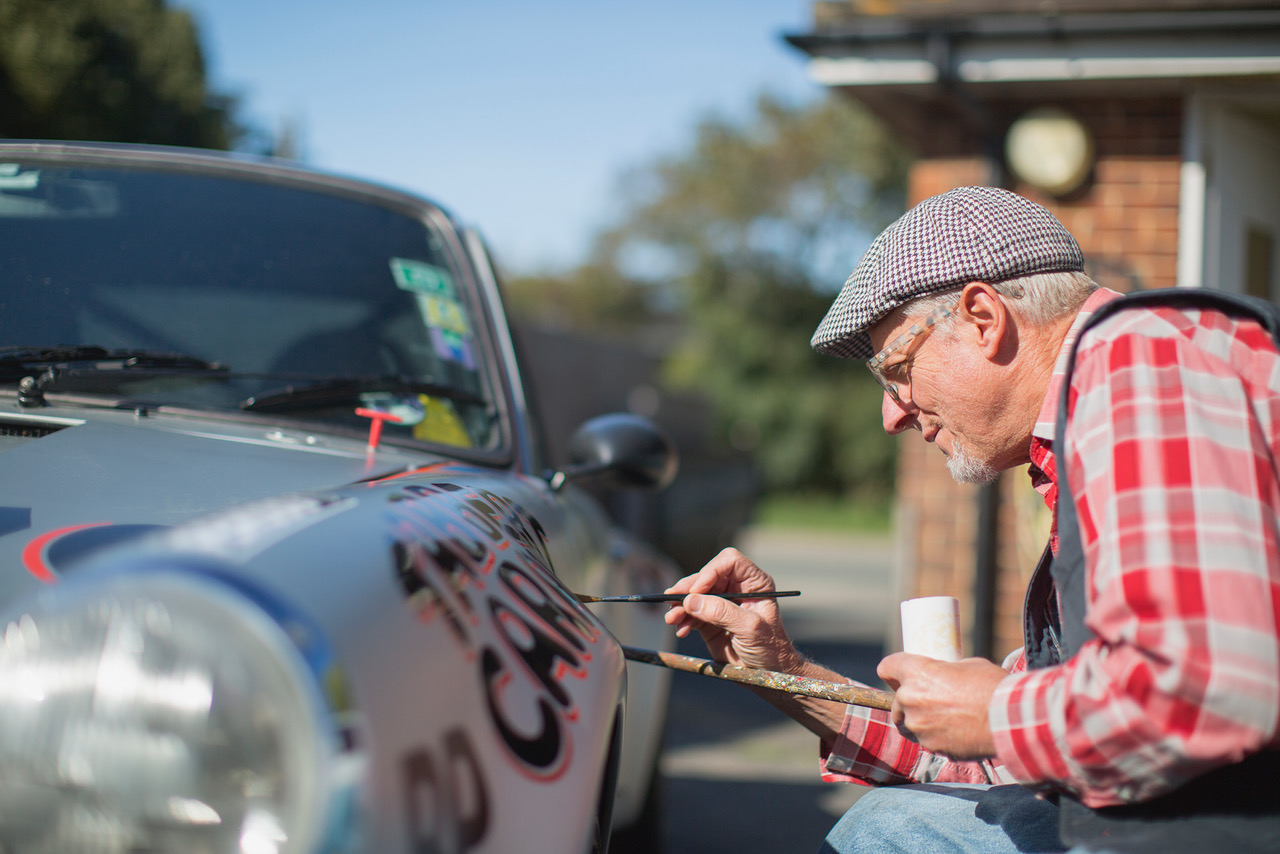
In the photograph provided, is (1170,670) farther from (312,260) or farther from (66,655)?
(312,260)

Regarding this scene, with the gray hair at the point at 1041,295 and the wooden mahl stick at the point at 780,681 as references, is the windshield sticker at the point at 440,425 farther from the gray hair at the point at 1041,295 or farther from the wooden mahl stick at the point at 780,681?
the gray hair at the point at 1041,295

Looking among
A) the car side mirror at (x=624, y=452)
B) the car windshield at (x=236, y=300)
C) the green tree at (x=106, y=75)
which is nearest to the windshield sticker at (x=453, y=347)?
the car windshield at (x=236, y=300)

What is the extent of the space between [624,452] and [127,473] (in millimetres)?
1219

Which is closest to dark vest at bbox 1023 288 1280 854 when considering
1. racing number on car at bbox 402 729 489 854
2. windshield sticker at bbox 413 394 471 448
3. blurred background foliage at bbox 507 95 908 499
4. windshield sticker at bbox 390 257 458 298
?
racing number on car at bbox 402 729 489 854

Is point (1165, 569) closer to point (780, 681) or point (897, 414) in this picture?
point (780, 681)

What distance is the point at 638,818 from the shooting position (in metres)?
3.03

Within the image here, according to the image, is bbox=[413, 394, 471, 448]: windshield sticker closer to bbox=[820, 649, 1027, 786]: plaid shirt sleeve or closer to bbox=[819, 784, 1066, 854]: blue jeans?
bbox=[820, 649, 1027, 786]: plaid shirt sleeve

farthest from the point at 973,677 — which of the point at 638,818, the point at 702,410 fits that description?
the point at 702,410

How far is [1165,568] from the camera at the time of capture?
113 centimetres

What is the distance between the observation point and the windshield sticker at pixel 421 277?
2.34 metres

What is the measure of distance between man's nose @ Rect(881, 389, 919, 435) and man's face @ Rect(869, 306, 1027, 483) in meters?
0.02

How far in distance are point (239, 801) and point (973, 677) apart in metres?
0.88

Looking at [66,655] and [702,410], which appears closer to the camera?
[66,655]

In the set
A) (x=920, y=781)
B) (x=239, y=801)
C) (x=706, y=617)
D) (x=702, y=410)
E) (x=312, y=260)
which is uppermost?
(x=312, y=260)
